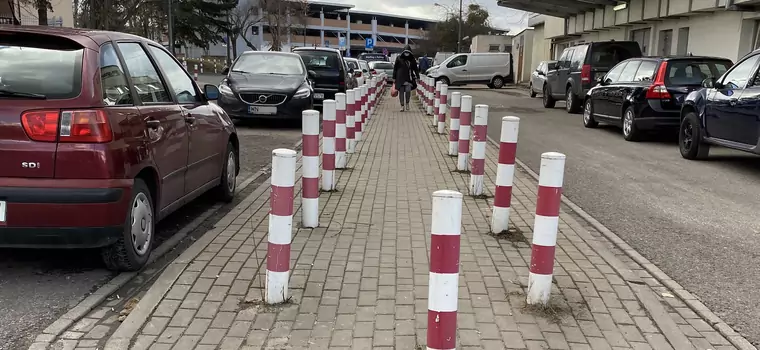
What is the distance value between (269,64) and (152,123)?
10.0 metres

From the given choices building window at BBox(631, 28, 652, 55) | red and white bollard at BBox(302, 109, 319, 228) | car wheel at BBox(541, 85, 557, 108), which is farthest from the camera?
building window at BBox(631, 28, 652, 55)

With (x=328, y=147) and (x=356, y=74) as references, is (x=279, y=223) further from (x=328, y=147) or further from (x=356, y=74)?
(x=356, y=74)

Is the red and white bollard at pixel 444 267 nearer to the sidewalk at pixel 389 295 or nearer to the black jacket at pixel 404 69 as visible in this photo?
the sidewalk at pixel 389 295

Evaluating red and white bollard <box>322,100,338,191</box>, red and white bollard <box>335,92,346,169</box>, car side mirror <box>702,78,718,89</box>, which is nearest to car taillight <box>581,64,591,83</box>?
car side mirror <box>702,78,718,89</box>

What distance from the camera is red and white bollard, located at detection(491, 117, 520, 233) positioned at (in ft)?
17.9

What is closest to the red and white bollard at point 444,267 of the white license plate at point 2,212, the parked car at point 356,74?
the white license plate at point 2,212

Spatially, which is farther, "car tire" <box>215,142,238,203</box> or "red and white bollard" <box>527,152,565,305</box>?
"car tire" <box>215,142,238,203</box>

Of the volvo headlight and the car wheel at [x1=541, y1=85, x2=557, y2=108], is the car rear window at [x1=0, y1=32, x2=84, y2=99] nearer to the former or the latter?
the volvo headlight

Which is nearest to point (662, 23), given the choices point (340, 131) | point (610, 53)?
point (610, 53)

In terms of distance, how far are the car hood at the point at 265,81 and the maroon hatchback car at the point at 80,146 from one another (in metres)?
8.13

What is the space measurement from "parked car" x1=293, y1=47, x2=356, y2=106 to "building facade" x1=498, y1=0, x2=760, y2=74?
33.9 ft

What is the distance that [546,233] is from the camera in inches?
155

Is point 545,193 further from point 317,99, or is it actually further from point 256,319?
point 317,99

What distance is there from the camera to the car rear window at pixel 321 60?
18.5m
